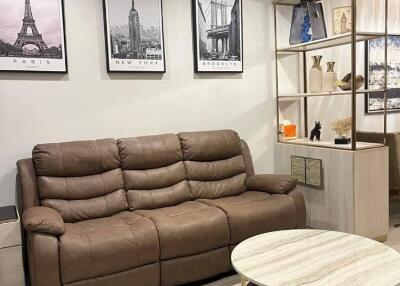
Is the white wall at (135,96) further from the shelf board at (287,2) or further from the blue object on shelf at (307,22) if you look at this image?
the blue object on shelf at (307,22)

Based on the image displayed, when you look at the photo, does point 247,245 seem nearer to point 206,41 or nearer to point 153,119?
point 153,119

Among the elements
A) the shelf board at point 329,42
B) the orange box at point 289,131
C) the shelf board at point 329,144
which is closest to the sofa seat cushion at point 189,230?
the shelf board at point 329,144

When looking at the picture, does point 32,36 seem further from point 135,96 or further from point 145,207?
point 145,207

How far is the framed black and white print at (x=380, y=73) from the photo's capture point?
4.21 m

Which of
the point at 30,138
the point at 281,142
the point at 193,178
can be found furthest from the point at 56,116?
the point at 281,142

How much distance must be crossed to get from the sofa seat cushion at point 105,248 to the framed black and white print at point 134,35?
130 centimetres

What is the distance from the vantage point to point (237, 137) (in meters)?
3.42

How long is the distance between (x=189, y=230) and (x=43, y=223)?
2.83 feet

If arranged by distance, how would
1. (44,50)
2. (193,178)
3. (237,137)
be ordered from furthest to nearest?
(237,137)
(193,178)
(44,50)

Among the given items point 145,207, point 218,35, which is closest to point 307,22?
point 218,35

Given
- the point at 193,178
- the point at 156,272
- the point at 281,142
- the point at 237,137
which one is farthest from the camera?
the point at 281,142

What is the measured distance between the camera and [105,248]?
2.23 meters

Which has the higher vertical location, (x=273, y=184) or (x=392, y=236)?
(x=273, y=184)

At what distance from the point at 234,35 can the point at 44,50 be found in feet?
5.41
